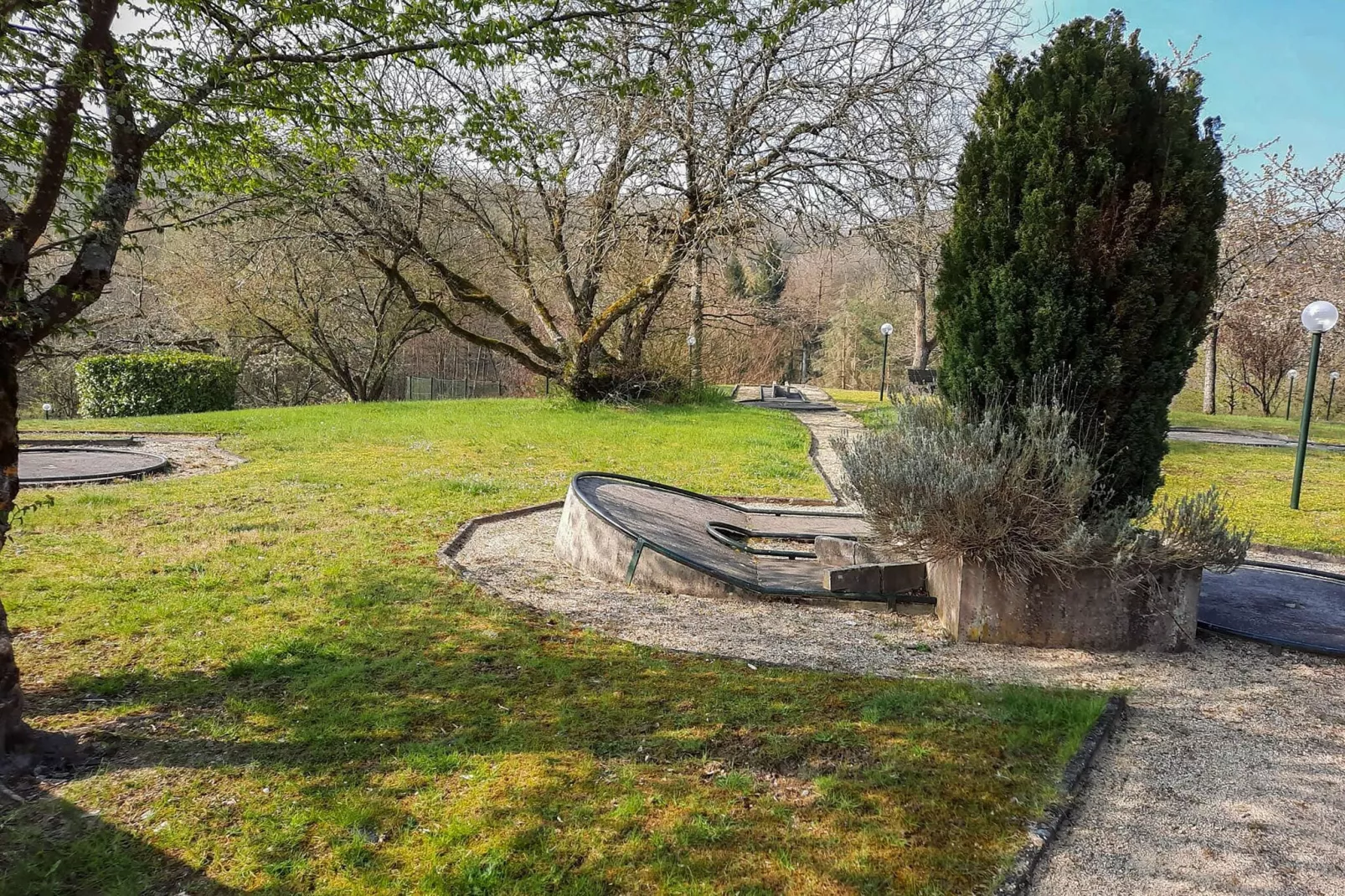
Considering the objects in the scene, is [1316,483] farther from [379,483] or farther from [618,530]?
[379,483]

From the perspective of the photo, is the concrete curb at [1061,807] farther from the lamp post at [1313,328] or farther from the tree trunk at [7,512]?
the lamp post at [1313,328]

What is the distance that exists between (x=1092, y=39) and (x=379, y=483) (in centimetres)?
738

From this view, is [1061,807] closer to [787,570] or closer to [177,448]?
[787,570]

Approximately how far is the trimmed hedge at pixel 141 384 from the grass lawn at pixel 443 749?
41.3 feet

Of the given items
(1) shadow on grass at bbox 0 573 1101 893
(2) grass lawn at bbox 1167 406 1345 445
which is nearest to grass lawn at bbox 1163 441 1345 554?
(2) grass lawn at bbox 1167 406 1345 445

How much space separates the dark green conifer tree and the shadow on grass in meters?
1.94

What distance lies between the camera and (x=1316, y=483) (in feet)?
35.6

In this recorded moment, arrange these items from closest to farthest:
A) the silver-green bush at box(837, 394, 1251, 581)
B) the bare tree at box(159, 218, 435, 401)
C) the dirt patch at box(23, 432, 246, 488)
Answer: the silver-green bush at box(837, 394, 1251, 581) → the dirt patch at box(23, 432, 246, 488) → the bare tree at box(159, 218, 435, 401)

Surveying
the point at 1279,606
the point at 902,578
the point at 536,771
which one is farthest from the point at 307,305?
the point at 1279,606

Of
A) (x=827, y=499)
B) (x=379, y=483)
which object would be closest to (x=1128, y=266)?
(x=827, y=499)

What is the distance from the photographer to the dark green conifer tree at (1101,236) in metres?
4.36

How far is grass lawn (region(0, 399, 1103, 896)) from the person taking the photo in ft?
7.73

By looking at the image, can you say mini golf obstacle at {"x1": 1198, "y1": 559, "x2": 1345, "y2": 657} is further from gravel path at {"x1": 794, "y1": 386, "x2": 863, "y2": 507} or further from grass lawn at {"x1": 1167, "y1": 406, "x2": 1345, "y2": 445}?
grass lawn at {"x1": 1167, "y1": 406, "x2": 1345, "y2": 445}

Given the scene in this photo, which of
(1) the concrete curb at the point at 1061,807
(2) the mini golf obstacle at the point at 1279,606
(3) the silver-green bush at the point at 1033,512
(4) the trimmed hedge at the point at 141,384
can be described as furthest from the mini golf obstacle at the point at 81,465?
(2) the mini golf obstacle at the point at 1279,606
